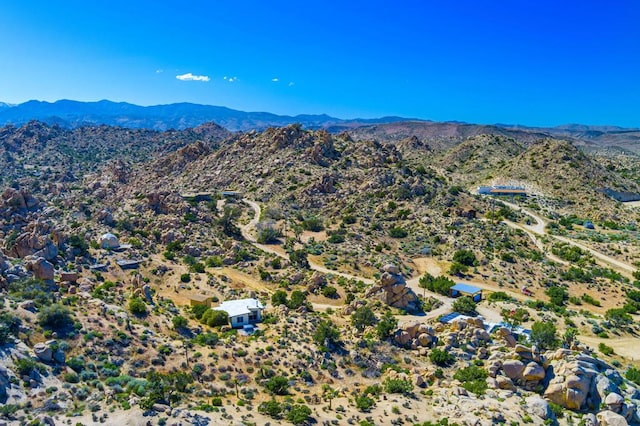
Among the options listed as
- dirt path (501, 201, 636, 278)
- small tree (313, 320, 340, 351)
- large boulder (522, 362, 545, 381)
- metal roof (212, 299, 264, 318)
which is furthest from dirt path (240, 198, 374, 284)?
dirt path (501, 201, 636, 278)

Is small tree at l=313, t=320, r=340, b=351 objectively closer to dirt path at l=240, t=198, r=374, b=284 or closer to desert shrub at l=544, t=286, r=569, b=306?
dirt path at l=240, t=198, r=374, b=284

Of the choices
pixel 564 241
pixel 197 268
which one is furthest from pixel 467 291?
pixel 564 241

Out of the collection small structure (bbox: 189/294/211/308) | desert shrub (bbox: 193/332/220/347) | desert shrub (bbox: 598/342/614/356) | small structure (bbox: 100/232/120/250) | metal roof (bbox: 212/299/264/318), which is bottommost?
small structure (bbox: 189/294/211/308)

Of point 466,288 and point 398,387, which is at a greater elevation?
point 466,288

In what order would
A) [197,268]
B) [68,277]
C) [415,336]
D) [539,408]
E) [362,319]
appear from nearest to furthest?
[539,408] < [415,336] < [68,277] < [362,319] < [197,268]

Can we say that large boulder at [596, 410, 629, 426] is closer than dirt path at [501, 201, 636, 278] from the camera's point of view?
Yes

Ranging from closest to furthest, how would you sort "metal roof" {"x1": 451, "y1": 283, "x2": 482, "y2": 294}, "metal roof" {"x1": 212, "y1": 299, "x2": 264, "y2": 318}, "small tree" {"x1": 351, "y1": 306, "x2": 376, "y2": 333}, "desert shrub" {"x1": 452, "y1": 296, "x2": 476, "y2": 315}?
"small tree" {"x1": 351, "y1": 306, "x2": 376, "y2": 333} → "metal roof" {"x1": 212, "y1": 299, "x2": 264, "y2": 318} → "desert shrub" {"x1": 452, "y1": 296, "x2": 476, "y2": 315} → "metal roof" {"x1": 451, "y1": 283, "x2": 482, "y2": 294}

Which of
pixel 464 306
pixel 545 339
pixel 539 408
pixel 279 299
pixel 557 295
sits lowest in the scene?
pixel 279 299

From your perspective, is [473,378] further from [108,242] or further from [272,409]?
[108,242]
